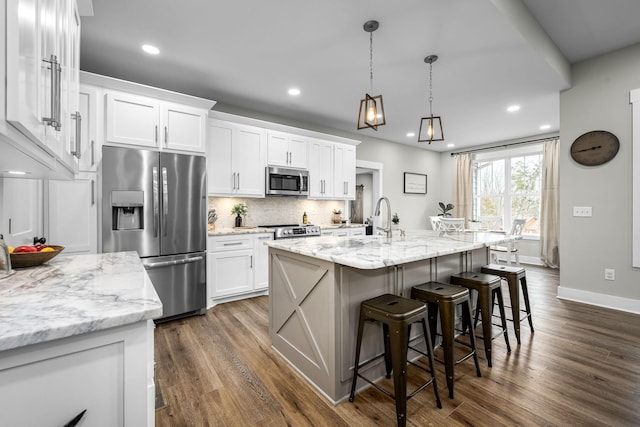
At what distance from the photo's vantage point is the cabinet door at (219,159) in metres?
3.86

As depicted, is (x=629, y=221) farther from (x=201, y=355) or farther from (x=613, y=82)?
(x=201, y=355)

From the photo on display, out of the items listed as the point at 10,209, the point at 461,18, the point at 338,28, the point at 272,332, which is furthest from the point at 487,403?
the point at 10,209

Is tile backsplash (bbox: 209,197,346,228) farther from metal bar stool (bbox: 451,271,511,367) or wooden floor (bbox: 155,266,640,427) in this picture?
metal bar stool (bbox: 451,271,511,367)

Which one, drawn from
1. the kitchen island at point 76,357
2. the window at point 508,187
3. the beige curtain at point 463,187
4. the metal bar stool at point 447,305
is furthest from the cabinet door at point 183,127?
the window at point 508,187

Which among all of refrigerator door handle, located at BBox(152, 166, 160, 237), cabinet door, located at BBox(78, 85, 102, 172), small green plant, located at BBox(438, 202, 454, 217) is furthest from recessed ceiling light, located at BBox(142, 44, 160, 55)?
small green plant, located at BBox(438, 202, 454, 217)

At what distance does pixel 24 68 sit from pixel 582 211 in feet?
16.3

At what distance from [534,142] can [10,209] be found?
778 centimetres

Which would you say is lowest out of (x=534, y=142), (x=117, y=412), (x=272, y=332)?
(x=272, y=332)

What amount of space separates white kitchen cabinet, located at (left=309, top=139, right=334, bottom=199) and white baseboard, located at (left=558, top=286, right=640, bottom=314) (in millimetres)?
3525

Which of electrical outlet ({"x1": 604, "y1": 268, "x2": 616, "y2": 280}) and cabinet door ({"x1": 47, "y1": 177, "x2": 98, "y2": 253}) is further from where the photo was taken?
electrical outlet ({"x1": 604, "y1": 268, "x2": 616, "y2": 280})

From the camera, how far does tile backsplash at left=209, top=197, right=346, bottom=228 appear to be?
170 inches

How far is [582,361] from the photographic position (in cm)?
227

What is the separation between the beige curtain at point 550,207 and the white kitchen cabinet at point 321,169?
4.37 meters

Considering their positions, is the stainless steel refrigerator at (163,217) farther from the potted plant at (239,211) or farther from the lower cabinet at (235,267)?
the potted plant at (239,211)
